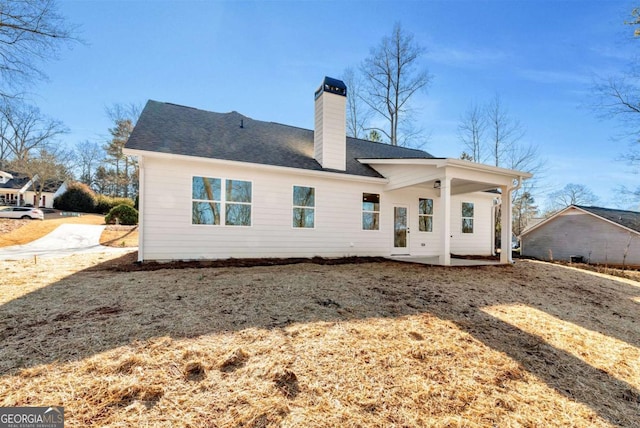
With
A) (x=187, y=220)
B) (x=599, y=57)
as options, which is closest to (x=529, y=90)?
(x=599, y=57)

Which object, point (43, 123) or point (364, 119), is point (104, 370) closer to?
point (364, 119)

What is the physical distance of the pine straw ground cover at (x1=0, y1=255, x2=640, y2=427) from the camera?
195 cm

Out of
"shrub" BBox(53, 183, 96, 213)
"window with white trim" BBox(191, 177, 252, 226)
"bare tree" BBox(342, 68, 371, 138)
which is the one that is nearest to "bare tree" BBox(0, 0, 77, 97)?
"window with white trim" BBox(191, 177, 252, 226)

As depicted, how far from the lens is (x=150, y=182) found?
7.12m

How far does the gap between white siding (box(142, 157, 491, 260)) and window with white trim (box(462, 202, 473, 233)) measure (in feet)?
5.80

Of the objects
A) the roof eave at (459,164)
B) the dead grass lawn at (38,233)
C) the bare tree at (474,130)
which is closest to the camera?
the roof eave at (459,164)

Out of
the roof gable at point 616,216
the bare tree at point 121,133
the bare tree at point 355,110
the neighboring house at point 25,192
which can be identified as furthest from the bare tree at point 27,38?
the roof gable at point 616,216

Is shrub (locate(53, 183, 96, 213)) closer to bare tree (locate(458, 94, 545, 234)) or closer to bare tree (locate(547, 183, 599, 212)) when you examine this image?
bare tree (locate(458, 94, 545, 234))

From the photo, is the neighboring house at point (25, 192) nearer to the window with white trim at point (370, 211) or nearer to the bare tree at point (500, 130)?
the window with white trim at point (370, 211)

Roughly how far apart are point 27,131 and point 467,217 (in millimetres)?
41742

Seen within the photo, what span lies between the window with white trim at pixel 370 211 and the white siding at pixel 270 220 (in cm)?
17

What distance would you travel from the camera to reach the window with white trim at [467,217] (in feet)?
39.1

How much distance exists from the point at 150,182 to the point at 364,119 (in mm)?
17185

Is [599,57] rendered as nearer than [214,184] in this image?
No
